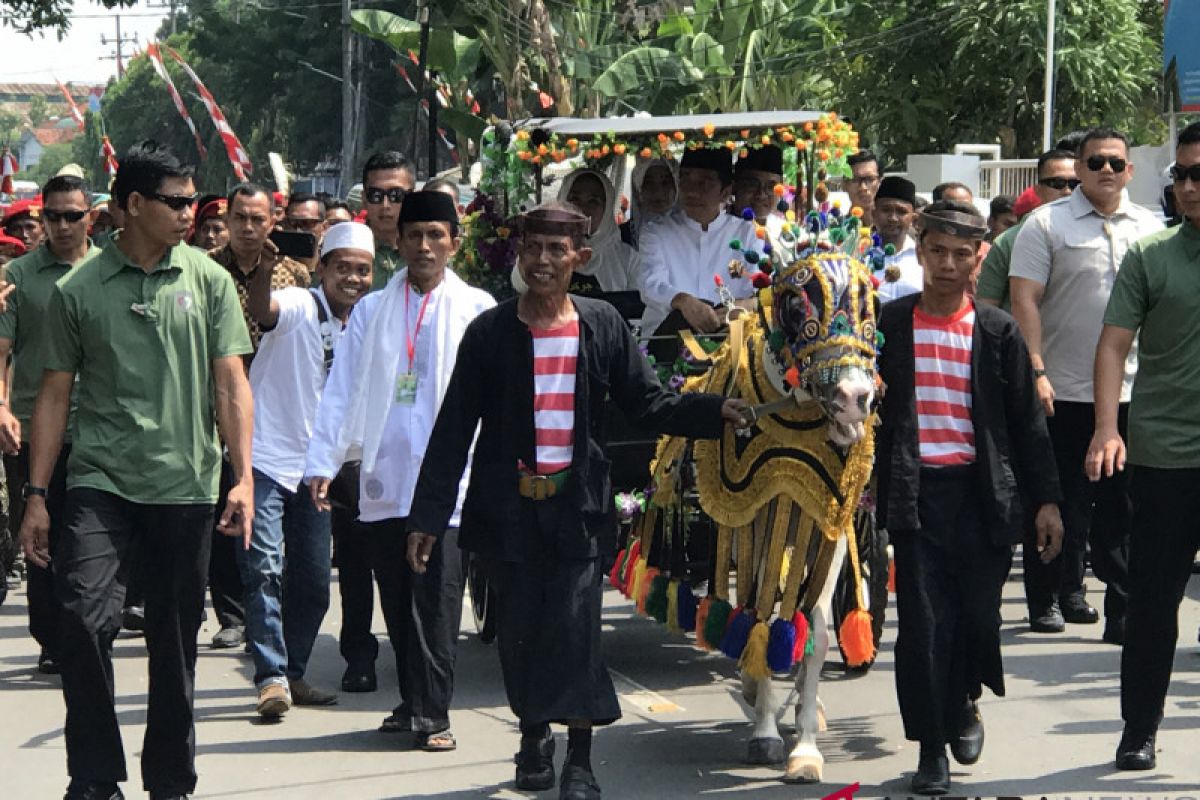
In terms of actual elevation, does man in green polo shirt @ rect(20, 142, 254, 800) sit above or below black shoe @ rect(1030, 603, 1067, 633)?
above

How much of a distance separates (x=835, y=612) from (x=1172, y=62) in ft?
74.5

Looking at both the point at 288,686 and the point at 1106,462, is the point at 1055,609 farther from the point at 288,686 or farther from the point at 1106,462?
the point at 288,686

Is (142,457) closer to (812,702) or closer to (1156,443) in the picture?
(812,702)

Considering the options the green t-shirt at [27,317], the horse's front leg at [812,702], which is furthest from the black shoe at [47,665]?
the horse's front leg at [812,702]

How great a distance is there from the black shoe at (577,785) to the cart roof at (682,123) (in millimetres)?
3817

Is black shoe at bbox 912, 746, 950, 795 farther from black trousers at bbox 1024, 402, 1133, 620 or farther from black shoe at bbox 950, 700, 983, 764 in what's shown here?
black trousers at bbox 1024, 402, 1133, 620

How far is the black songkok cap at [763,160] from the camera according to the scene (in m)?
10.4

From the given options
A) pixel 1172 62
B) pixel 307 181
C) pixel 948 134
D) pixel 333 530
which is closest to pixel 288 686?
pixel 333 530

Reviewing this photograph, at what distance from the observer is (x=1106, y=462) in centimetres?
732

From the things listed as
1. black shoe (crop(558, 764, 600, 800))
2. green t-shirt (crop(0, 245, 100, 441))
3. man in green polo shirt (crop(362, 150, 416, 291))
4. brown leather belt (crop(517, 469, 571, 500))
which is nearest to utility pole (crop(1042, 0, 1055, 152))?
man in green polo shirt (crop(362, 150, 416, 291))

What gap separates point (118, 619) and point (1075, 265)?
5.18m

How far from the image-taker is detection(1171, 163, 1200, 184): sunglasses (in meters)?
7.24

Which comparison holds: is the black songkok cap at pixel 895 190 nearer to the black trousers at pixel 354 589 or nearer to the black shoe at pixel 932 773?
the black trousers at pixel 354 589

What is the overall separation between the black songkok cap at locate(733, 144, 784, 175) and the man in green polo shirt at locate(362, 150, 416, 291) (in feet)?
5.56
